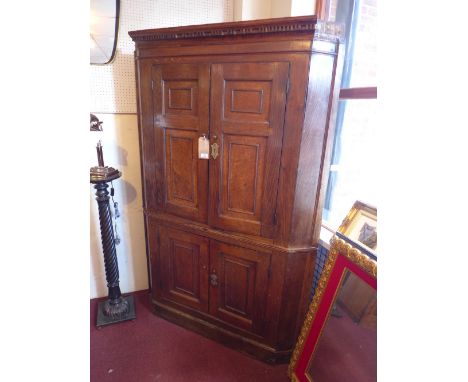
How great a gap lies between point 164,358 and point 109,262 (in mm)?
716

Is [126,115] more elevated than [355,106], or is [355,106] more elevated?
[355,106]

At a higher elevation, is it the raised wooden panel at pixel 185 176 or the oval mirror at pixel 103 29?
the oval mirror at pixel 103 29

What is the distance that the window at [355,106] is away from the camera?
1.51m

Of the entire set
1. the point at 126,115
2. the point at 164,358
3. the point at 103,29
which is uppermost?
the point at 103,29

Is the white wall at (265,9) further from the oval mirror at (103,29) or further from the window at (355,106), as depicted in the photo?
the oval mirror at (103,29)

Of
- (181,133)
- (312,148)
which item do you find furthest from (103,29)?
(312,148)

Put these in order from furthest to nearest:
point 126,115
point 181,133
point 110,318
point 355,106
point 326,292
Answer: point 110,318
point 126,115
point 355,106
point 181,133
point 326,292

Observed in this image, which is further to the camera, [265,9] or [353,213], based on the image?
[265,9]

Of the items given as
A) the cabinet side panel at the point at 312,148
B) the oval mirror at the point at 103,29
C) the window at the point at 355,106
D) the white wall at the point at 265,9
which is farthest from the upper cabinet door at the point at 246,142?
the oval mirror at the point at 103,29

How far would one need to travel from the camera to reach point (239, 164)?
1.42 meters

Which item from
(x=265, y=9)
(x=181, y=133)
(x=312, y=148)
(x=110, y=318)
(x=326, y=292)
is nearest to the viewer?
(x=312, y=148)

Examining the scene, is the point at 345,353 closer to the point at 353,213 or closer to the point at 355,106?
the point at 353,213
